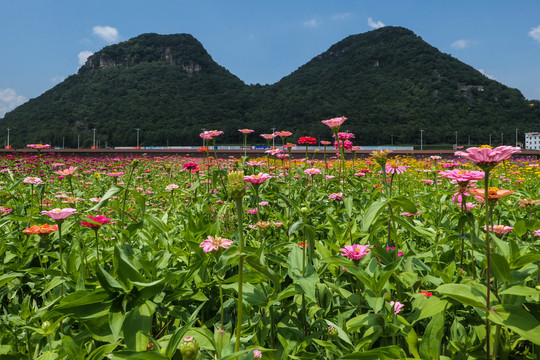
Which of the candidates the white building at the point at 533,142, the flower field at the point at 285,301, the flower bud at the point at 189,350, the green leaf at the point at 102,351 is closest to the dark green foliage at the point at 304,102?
the white building at the point at 533,142

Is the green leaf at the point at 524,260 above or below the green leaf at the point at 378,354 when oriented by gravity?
above

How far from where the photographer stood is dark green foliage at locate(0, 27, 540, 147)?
2532 inches

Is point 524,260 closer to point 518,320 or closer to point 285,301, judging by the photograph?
point 518,320

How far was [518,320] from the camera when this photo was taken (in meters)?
0.81

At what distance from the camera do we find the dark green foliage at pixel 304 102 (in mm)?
64312

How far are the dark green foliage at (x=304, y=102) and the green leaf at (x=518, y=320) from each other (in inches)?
2084

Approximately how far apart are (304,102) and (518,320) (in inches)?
2886

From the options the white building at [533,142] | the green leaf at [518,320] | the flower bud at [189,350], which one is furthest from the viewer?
the white building at [533,142]

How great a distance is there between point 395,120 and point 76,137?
6905 cm

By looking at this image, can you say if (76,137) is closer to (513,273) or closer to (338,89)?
(338,89)

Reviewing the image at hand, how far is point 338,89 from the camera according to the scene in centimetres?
8006

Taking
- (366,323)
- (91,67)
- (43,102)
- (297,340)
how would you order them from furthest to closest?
1. (91,67)
2. (43,102)
3. (297,340)
4. (366,323)

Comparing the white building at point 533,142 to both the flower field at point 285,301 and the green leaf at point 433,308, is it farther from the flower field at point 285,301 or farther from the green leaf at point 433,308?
the green leaf at point 433,308

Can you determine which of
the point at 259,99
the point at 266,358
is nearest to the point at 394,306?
the point at 266,358
